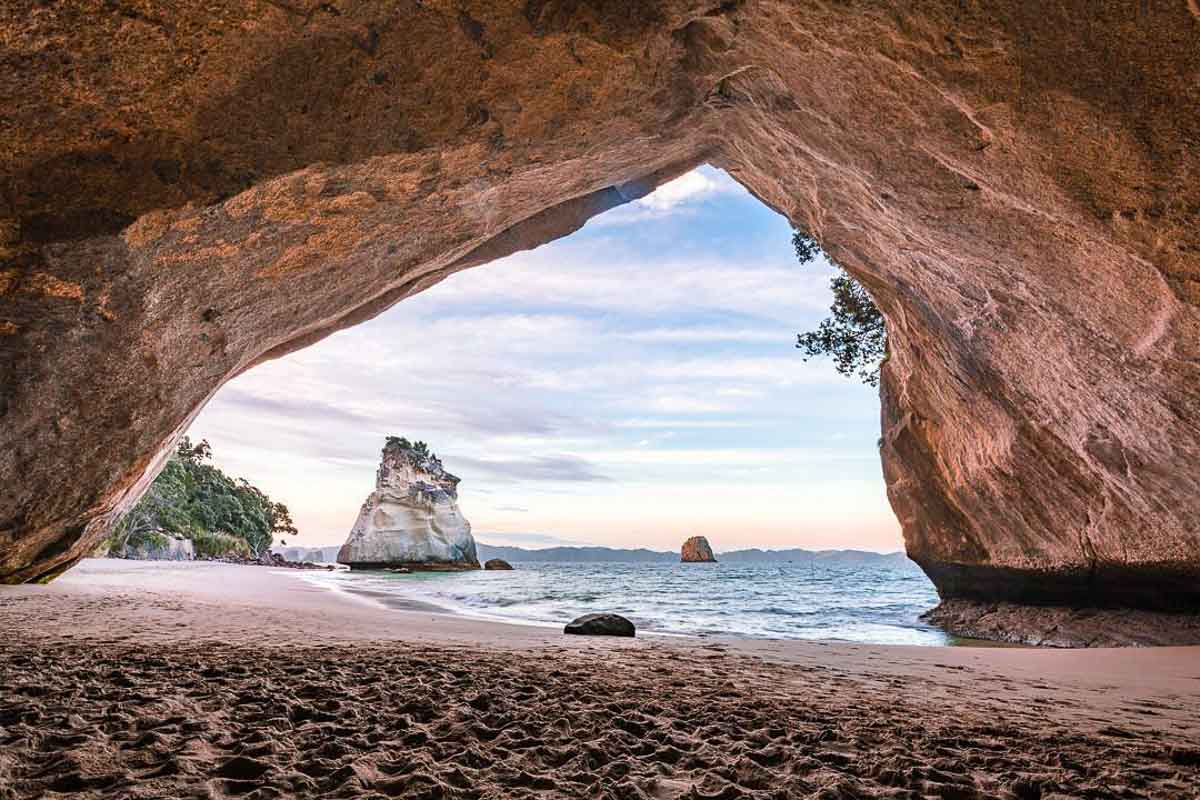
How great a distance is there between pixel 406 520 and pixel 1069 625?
43774mm

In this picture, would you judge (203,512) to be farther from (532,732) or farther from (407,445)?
(532,732)

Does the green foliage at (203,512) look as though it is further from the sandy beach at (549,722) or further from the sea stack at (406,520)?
the sandy beach at (549,722)

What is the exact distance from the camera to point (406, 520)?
156 ft

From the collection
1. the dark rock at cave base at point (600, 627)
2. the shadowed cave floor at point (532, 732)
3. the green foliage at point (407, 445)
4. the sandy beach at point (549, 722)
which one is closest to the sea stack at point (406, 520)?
the green foliage at point (407, 445)

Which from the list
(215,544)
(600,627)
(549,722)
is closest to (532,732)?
(549,722)

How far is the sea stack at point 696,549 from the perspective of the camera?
8600 centimetres

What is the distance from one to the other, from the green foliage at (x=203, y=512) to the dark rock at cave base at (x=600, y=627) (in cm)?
2562

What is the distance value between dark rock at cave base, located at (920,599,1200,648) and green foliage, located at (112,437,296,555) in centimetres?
2824

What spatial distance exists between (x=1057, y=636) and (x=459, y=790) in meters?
10.0

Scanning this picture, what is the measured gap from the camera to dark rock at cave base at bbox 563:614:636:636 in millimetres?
7418

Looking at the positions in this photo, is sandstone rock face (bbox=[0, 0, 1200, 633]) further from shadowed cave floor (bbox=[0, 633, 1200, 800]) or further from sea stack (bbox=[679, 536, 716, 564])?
sea stack (bbox=[679, 536, 716, 564])

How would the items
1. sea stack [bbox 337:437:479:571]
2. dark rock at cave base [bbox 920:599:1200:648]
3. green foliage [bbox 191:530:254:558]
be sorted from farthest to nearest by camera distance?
sea stack [bbox 337:437:479:571]
green foliage [bbox 191:530:254:558]
dark rock at cave base [bbox 920:599:1200:648]

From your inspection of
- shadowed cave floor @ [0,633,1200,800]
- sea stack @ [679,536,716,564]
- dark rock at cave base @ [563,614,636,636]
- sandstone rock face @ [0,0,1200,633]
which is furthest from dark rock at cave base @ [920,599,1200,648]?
sea stack @ [679,536,716,564]

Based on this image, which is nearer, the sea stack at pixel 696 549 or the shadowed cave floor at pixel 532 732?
the shadowed cave floor at pixel 532 732
